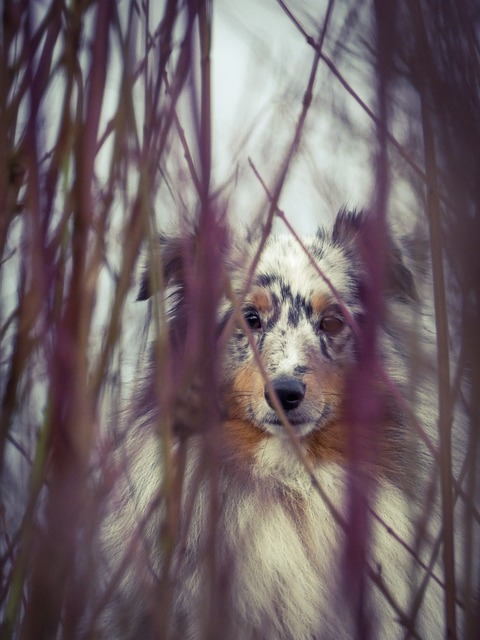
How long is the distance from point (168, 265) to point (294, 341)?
620mm

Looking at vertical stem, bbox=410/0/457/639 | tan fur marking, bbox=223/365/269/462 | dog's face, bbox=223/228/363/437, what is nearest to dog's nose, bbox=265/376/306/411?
dog's face, bbox=223/228/363/437

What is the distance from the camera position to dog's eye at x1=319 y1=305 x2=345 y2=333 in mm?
2779

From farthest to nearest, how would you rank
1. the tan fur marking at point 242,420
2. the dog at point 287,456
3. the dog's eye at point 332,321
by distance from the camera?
the dog's eye at point 332,321, the tan fur marking at point 242,420, the dog at point 287,456

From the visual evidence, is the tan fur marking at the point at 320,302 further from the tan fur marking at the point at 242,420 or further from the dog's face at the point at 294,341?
the tan fur marking at the point at 242,420

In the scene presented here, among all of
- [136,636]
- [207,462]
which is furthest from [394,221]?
[136,636]

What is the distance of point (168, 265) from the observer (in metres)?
2.54

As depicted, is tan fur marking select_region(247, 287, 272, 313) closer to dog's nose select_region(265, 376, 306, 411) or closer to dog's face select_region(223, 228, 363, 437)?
dog's face select_region(223, 228, 363, 437)

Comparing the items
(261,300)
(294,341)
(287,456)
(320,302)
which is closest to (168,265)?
(261,300)

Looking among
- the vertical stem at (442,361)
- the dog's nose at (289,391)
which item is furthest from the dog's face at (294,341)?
the vertical stem at (442,361)

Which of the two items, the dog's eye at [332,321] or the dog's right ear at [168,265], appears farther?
the dog's eye at [332,321]

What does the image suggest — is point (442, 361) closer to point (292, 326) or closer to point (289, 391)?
point (289, 391)

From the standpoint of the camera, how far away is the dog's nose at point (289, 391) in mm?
2381

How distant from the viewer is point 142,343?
3.48 feet

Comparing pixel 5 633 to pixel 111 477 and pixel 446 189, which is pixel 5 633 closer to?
pixel 111 477
